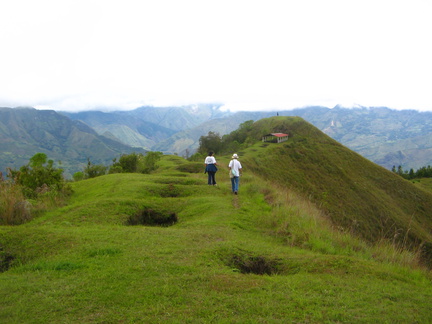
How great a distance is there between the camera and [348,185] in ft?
204

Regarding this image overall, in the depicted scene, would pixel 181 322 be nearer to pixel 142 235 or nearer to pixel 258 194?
pixel 142 235

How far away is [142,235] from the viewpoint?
28.8 feet

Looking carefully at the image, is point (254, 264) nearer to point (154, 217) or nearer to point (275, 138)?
point (154, 217)

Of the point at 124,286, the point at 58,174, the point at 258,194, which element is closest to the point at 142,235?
the point at 124,286

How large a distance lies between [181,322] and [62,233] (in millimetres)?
5483

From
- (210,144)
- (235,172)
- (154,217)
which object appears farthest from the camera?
(210,144)

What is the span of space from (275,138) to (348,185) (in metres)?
29.8

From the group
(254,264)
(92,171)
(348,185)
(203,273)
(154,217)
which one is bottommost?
(348,185)

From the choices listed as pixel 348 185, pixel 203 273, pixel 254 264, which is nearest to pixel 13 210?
pixel 203 273

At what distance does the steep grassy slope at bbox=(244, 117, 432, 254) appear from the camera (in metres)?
49.8

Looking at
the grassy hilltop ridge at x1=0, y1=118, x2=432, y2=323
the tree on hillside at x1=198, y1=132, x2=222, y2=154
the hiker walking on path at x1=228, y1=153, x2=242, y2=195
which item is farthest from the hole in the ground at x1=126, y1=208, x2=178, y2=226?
the tree on hillside at x1=198, y1=132, x2=222, y2=154

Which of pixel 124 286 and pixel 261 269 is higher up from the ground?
pixel 124 286

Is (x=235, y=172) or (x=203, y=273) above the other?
(x=235, y=172)

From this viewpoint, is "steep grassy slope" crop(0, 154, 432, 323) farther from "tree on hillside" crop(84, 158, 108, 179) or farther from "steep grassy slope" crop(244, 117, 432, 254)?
"steep grassy slope" crop(244, 117, 432, 254)
